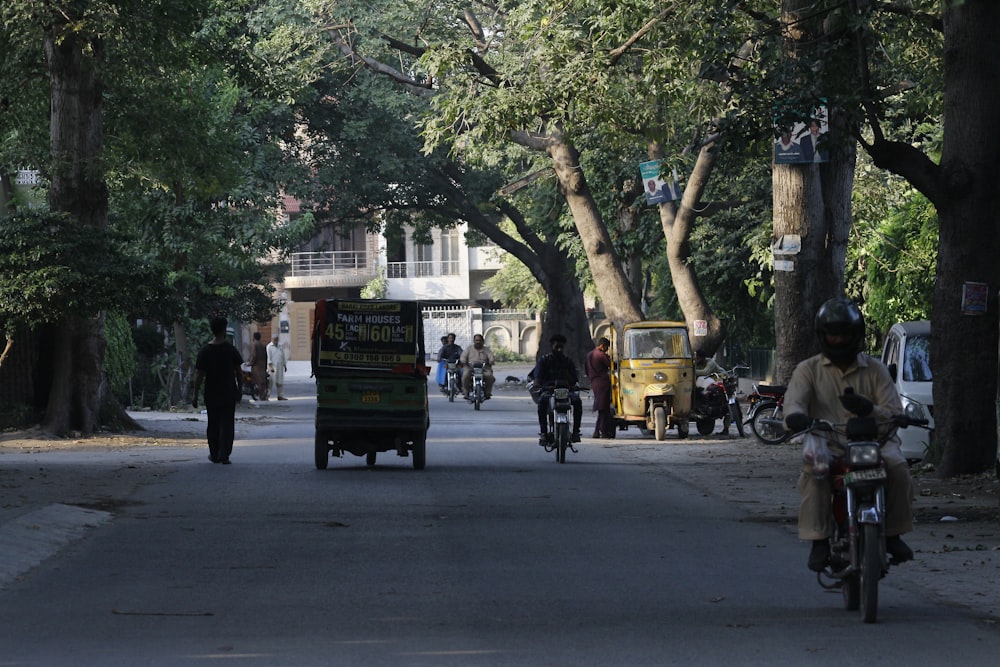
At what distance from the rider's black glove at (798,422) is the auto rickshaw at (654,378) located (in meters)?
19.6

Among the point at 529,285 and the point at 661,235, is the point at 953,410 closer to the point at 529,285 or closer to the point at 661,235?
the point at 661,235

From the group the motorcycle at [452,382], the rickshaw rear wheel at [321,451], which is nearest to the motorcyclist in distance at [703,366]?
the rickshaw rear wheel at [321,451]

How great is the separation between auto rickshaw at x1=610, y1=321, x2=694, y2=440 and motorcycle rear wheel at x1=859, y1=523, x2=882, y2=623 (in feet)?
65.2

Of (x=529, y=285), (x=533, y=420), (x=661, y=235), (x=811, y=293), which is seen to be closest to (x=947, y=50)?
(x=811, y=293)

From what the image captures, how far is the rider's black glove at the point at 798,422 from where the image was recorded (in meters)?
9.20

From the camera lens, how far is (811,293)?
994 inches

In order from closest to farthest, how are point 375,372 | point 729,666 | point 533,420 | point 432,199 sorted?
point 729,666, point 375,372, point 533,420, point 432,199

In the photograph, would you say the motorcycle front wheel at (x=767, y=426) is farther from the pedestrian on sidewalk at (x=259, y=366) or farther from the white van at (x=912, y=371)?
the pedestrian on sidewalk at (x=259, y=366)

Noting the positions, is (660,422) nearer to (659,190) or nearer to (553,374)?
(659,190)

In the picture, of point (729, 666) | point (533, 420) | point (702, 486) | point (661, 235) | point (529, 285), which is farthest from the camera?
point (529, 285)

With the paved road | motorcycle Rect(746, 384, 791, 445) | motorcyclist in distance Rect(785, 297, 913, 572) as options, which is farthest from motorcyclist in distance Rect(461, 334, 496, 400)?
motorcyclist in distance Rect(785, 297, 913, 572)

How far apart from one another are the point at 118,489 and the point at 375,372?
446 centimetres

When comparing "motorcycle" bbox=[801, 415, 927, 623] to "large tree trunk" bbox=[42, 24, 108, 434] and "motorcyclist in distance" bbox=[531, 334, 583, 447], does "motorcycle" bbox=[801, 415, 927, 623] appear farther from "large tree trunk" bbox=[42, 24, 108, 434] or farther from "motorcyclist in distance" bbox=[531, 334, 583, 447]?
"large tree trunk" bbox=[42, 24, 108, 434]

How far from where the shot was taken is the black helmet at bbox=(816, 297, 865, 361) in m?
9.35
